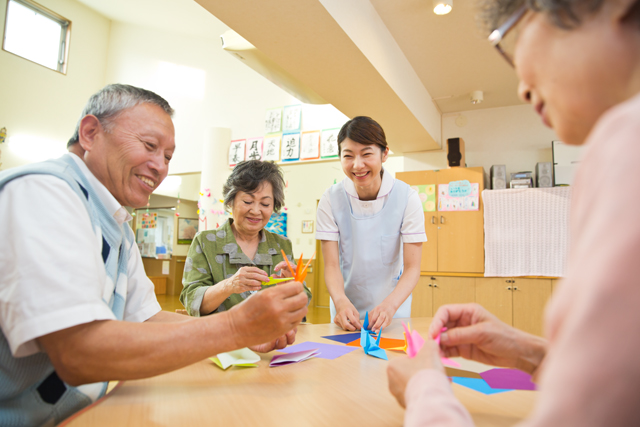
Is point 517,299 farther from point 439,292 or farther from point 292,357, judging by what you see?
point 292,357

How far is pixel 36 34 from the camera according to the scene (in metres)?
7.84

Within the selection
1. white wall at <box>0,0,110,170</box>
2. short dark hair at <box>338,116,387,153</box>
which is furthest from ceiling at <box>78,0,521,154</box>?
white wall at <box>0,0,110,170</box>

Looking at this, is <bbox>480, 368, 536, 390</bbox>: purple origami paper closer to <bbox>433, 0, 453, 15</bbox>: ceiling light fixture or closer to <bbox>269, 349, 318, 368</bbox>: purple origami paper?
<bbox>269, 349, 318, 368</bbox>: purple origami paper

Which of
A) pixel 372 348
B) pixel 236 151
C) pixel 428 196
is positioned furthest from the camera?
pixel 236 151

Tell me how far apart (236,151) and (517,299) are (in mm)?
5157

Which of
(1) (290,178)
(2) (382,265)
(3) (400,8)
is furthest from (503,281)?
(1) (290,178)

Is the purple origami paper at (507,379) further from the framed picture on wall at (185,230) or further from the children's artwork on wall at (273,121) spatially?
the framed picture on wall at (185,230)

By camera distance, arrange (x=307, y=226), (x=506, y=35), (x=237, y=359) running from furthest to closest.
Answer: (x=307, y=226)
(x=237, y=359)
(x=506, y=35)

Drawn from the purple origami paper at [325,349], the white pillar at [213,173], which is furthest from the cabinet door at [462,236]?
the white pillar at [213,173]

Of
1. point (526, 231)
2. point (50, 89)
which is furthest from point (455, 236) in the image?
point (50, 89)

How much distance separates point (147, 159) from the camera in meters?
1.16

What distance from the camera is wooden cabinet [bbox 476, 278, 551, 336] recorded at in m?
4.11

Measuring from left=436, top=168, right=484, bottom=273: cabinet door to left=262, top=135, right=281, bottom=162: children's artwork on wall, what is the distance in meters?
3.19

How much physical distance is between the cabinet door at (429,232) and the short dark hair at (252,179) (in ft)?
9.18
